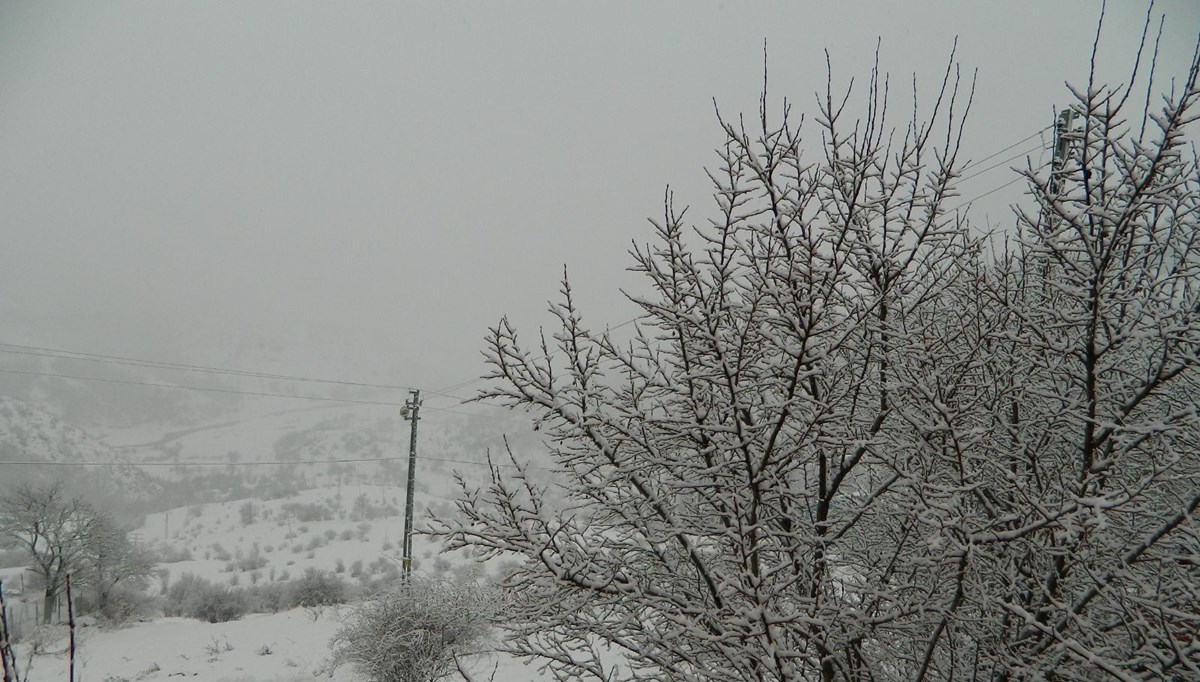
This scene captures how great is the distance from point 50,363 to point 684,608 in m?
120

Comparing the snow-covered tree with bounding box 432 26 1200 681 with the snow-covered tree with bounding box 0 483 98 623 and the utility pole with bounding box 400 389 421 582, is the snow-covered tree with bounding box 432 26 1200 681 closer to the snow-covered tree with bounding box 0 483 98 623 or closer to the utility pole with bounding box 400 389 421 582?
the utility pole with bounding box 400 389 421 582

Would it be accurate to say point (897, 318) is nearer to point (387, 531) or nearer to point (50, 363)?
point (387, 531)

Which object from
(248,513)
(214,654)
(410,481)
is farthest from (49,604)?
(248,513)

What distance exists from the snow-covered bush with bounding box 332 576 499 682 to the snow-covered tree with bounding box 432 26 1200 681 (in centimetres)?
843

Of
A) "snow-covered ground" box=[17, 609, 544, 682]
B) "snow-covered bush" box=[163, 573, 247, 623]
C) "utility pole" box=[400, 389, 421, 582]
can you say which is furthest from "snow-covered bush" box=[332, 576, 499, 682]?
"snow-covered bush" box=[163, 573, 247, 623]

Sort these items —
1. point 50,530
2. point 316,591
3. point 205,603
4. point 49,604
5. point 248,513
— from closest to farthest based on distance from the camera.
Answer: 1. point 49,604
2. point 50,530
3. point 205,603
4. point 316,591
5. point 248,513

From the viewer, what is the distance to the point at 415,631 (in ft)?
34.7

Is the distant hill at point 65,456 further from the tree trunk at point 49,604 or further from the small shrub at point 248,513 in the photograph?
the tree trunk at point 49,604

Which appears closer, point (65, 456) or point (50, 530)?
point (50, 530)

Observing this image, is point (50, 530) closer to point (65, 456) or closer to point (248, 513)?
point (248, 513)

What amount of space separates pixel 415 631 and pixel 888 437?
10129 mm

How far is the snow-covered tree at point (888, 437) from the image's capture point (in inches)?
101

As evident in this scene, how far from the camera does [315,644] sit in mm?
15688

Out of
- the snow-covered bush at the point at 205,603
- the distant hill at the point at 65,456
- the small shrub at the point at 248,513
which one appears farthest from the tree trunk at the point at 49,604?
the distant hill at the point at 65,456
